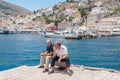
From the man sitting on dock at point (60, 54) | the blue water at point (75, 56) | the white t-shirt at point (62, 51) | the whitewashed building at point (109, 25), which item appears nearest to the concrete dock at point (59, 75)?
the man sitting on dock at point (60, 54)

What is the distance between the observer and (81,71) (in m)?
14.0

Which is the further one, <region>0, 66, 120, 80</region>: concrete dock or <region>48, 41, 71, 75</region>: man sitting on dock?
<region>48, 41, 71, 75</region>: man sitting on dock

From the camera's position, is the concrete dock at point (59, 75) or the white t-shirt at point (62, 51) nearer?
the concrete dock at point (59, 75)

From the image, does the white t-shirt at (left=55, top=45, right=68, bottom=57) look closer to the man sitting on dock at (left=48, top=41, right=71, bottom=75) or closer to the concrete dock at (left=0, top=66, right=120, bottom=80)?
the man sitting on dock at (left=48, top=41, right=71, bottom=75)

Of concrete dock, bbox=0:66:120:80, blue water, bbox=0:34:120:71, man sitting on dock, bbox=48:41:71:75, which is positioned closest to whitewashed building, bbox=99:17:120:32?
blue water, bbox=0:34:120:71

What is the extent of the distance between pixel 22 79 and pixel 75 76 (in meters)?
2.21

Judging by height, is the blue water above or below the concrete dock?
below

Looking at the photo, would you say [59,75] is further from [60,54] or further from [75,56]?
[75,56]

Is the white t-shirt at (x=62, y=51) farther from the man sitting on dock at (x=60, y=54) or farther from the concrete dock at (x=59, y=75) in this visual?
the concrete dock at (x=59, y=75)

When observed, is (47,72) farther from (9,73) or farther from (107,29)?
(107,29)

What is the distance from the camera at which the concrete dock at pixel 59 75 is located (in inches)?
496

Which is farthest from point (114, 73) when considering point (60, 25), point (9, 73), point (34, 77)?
point (60, 25)

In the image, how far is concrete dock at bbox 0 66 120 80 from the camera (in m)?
12.6

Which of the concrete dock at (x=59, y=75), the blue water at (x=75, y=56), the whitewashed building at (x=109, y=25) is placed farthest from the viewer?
the whitewashed building at (x=109, y=25)
